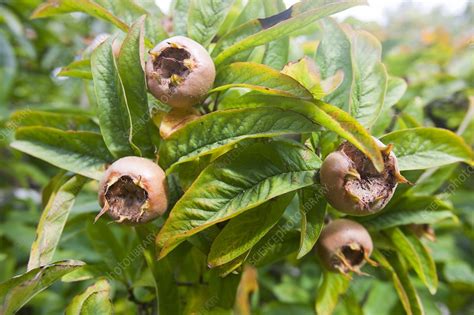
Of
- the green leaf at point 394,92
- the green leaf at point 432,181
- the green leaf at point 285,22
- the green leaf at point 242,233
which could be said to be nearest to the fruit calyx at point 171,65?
the green leaf at point 285,22

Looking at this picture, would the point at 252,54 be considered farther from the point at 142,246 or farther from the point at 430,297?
the point at 430,297

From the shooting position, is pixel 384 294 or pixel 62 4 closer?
pixel 62 4

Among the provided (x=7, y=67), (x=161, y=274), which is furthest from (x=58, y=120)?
(x=7, y=67)

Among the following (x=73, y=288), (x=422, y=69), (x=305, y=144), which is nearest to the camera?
(x=305, y=144)

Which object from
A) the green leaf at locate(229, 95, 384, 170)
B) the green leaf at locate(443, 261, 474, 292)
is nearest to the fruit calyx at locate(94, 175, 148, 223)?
the green leaf at locate(229, 95, 384, 170)

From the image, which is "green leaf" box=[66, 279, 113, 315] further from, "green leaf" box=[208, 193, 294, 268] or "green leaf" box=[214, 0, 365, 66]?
"green leaf" box=[214, 0, 365, 66]

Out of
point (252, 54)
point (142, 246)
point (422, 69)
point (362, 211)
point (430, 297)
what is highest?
point (252, 54)

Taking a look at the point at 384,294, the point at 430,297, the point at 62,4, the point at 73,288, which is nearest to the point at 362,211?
the point at 62,4
